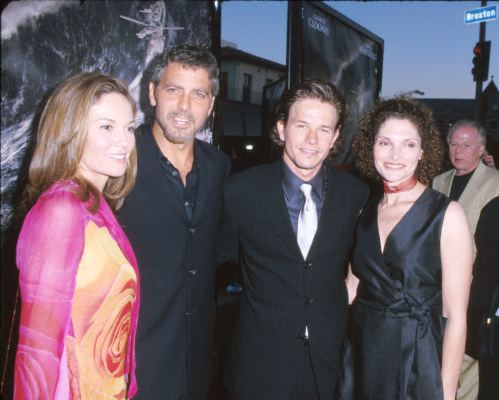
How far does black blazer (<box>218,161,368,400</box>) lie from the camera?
207 centimetres

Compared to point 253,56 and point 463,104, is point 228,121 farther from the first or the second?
point 253,56

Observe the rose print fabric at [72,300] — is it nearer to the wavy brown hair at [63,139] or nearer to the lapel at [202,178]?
the wavy brown hair at [63,139]

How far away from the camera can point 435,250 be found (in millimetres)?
1932

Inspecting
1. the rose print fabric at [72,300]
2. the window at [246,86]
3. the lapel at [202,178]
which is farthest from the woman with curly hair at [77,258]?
the window at [246,86]

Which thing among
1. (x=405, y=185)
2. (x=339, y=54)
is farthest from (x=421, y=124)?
(x=339, y=54)

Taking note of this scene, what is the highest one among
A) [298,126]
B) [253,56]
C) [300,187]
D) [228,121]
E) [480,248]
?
[253,56]

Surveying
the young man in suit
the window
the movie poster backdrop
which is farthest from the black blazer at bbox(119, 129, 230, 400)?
the window

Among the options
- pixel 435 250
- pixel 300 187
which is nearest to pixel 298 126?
pixel 300 187

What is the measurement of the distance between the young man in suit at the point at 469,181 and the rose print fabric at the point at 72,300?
118 inches

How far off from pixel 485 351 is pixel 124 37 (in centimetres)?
287

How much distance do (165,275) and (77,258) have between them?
2.24ft

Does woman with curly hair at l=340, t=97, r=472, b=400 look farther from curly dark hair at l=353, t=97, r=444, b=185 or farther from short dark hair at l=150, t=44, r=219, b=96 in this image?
short dark hair at l=150, t=44, r=219, b=96

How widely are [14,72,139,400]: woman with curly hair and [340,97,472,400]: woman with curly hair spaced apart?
3.56ft

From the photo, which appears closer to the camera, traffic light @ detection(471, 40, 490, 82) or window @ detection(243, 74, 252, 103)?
traffic light @ detection(471, 40, 490, 82)
